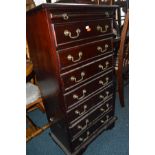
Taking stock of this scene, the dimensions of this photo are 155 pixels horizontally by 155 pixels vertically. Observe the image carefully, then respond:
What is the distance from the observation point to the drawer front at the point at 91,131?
1.56 meters

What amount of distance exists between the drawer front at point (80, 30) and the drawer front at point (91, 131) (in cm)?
91

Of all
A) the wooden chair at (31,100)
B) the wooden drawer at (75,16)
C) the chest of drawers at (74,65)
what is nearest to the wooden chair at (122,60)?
the chest of drawers at (74,65)

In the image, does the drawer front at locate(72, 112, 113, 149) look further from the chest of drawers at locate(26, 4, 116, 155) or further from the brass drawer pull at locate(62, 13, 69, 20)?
the brass drawer pull at locate(62, 13, 69, 20)

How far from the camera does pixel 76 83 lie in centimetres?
136

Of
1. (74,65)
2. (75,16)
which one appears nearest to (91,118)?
(74,65)

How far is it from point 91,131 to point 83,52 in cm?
84

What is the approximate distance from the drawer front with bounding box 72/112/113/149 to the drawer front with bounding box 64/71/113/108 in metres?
0.38

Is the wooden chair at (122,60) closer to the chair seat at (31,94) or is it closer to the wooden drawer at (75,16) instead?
the wooden drawer at (75,16)

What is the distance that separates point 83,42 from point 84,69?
0.74 ft

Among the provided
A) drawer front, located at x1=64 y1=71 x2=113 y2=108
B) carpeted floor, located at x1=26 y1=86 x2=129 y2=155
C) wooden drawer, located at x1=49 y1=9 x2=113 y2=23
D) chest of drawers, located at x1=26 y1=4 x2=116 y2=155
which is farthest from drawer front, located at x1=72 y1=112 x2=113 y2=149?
wooden drawer, located at x1=49 y1=9 x2=113 y2=23

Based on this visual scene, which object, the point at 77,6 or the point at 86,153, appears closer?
the point at 77,6

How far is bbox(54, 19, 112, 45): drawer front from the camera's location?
1.15 metres
